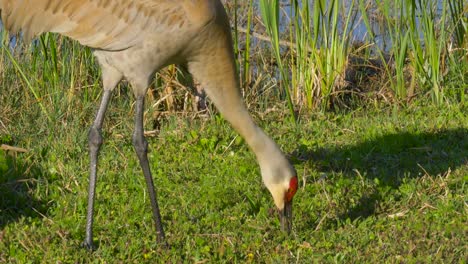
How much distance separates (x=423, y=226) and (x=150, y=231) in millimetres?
1700

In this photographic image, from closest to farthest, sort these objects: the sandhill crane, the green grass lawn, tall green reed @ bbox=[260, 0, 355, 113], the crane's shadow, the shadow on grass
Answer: the green grass lawn < the sandhill crane < the shadow on grass < the crane's shadow < tall green reed @ bbox=[260, 0, 355, 113]

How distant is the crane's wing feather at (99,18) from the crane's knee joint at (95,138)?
568 mm

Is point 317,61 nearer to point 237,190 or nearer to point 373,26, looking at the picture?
point 237,190

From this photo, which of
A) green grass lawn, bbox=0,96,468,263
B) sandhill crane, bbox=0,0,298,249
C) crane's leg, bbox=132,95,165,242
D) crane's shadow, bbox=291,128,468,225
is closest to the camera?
green grass lawn, bbox=0,96,468,263

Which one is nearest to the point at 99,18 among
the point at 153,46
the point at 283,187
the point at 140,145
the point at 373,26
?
the point at 153,46

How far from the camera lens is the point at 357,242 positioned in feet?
19.4

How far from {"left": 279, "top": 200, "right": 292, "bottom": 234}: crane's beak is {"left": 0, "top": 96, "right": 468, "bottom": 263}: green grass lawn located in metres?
0.06

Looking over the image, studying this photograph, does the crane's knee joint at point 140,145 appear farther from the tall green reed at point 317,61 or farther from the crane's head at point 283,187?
the tall green reed at point 317,61

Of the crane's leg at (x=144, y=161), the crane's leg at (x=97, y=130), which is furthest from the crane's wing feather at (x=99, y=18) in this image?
the crane's leg at (x=144, y=161)

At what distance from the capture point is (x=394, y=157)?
7.40 meters

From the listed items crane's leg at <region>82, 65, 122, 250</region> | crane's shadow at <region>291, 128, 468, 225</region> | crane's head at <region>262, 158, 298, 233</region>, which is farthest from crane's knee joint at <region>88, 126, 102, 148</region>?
crane's shadow at <region>291, 128, 468, 225</region>

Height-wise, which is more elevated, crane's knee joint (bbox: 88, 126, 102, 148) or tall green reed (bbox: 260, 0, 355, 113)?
crane's knee joint (bbox: 88, 126, 102, 148)

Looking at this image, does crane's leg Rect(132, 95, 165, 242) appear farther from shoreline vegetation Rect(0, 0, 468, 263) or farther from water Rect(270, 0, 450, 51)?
water Rect(270, 0, 450, 51)

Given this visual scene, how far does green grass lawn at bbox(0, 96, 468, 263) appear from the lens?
582 cm
